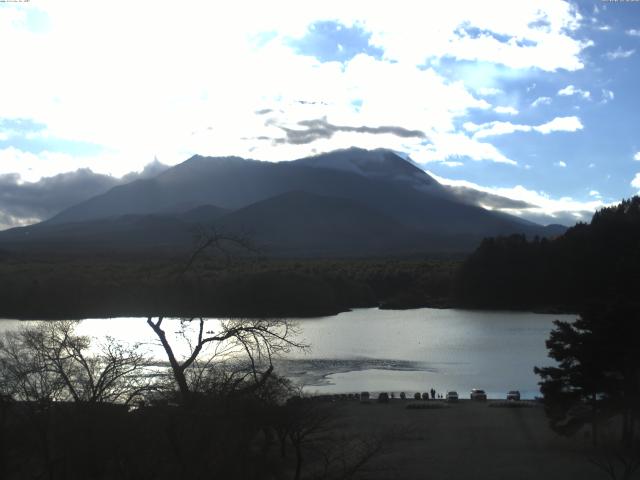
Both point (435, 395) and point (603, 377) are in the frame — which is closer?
point (603, 377)

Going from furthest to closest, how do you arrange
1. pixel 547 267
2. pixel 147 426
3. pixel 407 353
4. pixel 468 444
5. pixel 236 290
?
pixel 547 267 → pixel 236 290 → pixel 407 353 → pixel 468 444 → pixel 147 426

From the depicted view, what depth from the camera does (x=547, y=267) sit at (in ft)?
196

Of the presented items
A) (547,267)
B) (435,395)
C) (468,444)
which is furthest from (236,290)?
(547,267)

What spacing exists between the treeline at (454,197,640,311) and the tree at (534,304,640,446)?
4297cm

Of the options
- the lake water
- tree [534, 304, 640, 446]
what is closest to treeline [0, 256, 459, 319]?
the lake water

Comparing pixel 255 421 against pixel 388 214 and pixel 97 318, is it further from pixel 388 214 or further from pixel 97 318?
pixel 388 214

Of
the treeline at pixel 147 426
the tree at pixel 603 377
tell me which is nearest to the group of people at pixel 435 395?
the tree at pixel 603 377

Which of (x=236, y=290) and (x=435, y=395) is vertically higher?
(x=236, y=290)

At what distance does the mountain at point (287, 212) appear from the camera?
122062mm

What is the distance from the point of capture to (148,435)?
22.6ft

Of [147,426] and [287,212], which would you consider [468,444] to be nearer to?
[147,426]

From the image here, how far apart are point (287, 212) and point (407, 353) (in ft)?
370

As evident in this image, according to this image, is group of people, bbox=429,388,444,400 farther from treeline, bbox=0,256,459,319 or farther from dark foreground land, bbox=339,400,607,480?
treeline, bbox=0,256,459,319

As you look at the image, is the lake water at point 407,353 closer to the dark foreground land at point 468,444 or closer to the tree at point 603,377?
the dark foreground land at point 468,444
